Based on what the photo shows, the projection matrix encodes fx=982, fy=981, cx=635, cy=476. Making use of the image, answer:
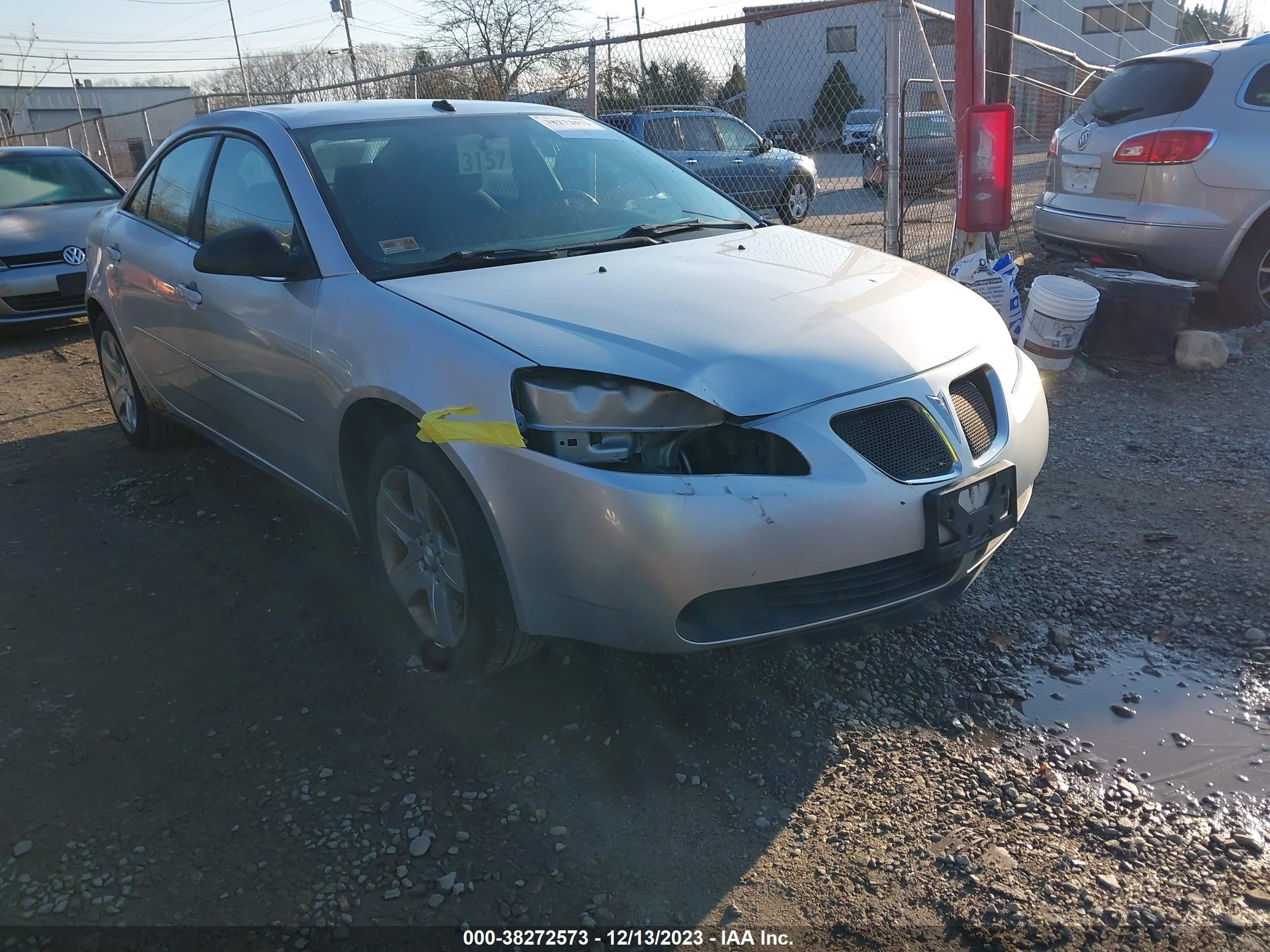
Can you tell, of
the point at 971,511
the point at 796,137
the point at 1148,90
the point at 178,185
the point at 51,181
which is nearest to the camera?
the point at 971,511

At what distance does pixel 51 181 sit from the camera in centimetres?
940

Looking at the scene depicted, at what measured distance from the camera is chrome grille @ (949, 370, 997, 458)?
267cm

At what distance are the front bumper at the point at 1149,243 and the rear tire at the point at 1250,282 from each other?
97 millimetres

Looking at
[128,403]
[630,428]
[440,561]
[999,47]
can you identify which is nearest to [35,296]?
[128,403]

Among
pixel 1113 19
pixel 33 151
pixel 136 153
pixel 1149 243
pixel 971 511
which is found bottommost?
pixel 971 511

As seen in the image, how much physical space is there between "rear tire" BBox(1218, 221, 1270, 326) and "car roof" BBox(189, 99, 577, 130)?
15.5 ft

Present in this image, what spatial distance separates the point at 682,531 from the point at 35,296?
8.15 meters

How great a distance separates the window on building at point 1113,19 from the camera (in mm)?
41031

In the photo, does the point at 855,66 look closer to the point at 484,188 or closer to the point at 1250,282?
Answer: the point at 1250,282

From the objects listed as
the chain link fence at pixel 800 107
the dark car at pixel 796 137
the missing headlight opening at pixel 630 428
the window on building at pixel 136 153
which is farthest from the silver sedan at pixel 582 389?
the window on building at pixel 136 153

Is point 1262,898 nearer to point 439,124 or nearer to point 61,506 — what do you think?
point 439,124

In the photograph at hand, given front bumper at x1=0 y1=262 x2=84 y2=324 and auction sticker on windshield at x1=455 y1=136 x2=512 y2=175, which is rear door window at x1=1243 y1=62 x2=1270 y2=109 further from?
front bumper at x1=0 y1=262 x2=84 y2=324

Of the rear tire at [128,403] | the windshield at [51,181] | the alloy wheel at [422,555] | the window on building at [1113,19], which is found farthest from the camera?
the window on building at [1113,19]

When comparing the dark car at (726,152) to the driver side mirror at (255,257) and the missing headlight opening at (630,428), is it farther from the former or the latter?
the missing headlight opening at (630,428)
